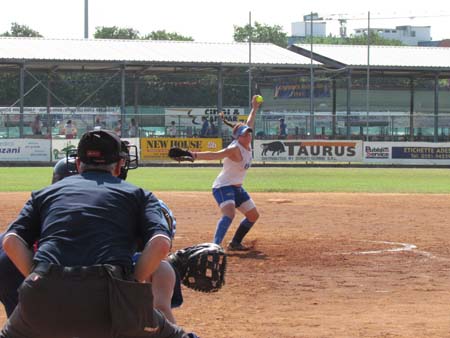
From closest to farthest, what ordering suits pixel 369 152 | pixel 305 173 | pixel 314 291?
pixel 314 291
pixel 305 173
pixel 369 152

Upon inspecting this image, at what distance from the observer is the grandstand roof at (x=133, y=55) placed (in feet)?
148

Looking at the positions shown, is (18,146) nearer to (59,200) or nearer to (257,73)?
(257,73)

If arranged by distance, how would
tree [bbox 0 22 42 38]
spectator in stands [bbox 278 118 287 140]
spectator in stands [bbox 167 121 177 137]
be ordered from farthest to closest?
tree [bbox 0 22 42 38]
spectator in stands [bbox 167 121 177 137]
spectator in stands [bbox 278 118 287 140]

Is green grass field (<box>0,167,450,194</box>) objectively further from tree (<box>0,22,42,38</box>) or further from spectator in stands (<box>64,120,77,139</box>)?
tree (<box>0,22,42,38</box>)

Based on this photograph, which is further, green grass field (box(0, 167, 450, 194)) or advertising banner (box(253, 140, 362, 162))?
advertising banner (box(253, 140, 362, 162))

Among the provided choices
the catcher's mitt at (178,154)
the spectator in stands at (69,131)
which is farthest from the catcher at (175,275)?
the spectator in stands at (69,131)

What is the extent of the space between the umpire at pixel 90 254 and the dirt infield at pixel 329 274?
3278 millimetres

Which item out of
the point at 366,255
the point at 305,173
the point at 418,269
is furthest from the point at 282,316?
the point at 305,173

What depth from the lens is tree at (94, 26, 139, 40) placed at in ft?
378

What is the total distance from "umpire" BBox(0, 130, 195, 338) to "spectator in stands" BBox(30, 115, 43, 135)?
39.1 meters

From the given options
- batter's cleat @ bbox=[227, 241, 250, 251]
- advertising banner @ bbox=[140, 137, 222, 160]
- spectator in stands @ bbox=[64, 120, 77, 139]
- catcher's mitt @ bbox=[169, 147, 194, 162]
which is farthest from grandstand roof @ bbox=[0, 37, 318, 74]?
catcher's mitt @ bbox=[169, 147, 194, 162]

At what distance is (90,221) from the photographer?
4156 millimetres

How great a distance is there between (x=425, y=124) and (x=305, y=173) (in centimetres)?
1830

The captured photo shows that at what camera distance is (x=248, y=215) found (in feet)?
41.7
